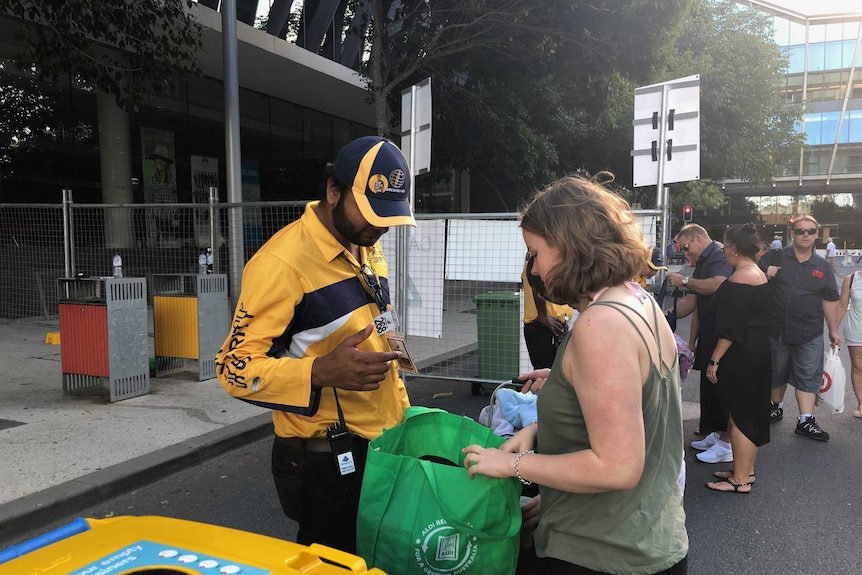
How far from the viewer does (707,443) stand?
16.4 ft

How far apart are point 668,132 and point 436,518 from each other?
5.26 m

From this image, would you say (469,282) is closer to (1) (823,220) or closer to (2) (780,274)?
(2) (780,274)

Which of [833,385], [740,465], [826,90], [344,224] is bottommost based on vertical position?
[740,465]

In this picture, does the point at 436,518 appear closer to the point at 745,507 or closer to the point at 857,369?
the point at 745,507

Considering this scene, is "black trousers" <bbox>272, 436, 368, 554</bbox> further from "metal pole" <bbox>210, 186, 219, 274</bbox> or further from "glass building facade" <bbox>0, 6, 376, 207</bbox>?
"glass building facade" <bbox>0, 6, 376, 207</bbox>

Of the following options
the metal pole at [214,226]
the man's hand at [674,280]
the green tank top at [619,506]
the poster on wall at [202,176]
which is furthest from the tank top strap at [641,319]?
the poster on wall at [202,176]

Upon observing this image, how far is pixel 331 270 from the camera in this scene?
185 centimetres

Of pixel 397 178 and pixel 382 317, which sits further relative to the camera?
pixel 382 317

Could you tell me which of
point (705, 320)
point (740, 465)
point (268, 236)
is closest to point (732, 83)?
point (705, 320)

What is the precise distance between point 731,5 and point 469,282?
2584cm

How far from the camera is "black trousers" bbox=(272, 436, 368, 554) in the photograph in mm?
1825

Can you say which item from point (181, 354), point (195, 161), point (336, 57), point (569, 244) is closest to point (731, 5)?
point (336, 57)

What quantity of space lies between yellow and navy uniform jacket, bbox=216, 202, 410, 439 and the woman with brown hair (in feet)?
1.76

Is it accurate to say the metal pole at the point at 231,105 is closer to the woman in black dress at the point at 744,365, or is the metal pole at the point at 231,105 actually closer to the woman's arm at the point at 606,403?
the woman in black dress at the point at 744,365
